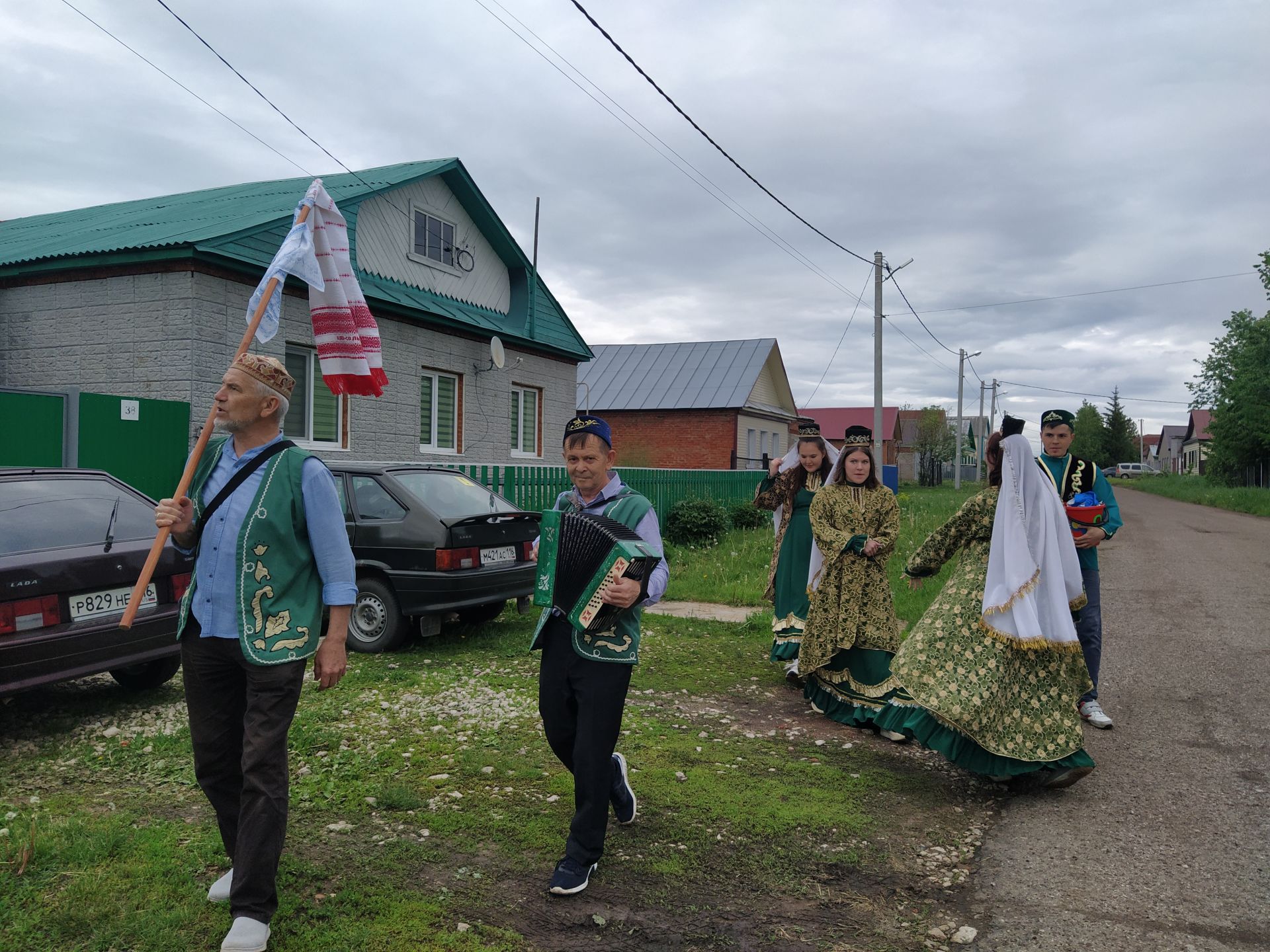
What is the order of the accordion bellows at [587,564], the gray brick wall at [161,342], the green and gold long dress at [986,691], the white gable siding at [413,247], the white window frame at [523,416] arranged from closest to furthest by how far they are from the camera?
the accordion bellows at [587,564] < the green and gold long dress at [986,691] < the gray brick wall at [161,342] < the white gable siding at [413,247] < the white window frame at [523,416]

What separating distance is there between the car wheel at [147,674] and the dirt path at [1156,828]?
5.05 meters

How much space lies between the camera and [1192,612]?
33.3 ft

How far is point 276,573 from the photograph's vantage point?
2998 millimetres

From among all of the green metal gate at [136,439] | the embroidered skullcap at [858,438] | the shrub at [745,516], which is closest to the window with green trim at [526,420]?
the shrub at [745,516]

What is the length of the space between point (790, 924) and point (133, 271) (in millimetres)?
10787

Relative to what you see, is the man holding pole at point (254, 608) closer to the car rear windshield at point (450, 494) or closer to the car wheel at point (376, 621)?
the car wheel at point (376, 621)

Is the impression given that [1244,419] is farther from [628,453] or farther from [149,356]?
[149,356]

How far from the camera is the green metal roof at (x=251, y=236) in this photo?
35.8ft

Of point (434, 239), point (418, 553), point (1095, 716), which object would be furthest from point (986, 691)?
point (434, 239)

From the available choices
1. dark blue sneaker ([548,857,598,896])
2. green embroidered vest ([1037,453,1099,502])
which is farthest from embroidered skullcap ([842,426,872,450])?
dark blue sneaker ([548,857,598,896])

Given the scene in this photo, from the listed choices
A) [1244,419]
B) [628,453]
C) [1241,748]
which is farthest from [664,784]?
[1244,419]

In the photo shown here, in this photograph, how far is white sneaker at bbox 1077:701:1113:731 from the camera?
5.81 meters

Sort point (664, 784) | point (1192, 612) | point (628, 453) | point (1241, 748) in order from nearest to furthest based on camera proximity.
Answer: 1. point (664, 784)
2. point (1241, 748)
3. point (1192, 612)
4. point (628, 453)

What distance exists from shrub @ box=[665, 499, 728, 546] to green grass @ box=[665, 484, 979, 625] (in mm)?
304
